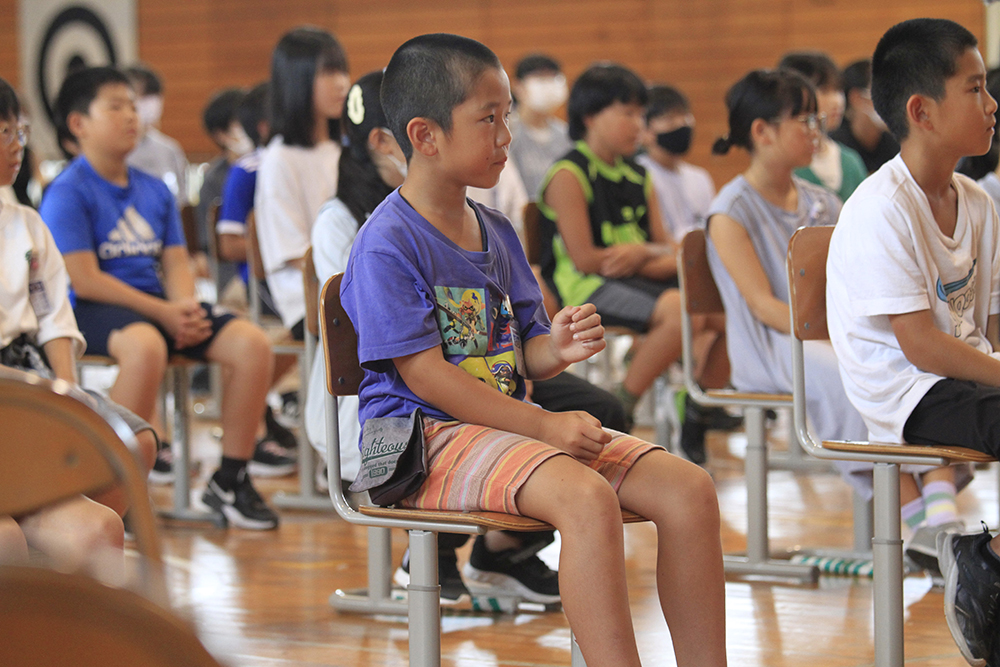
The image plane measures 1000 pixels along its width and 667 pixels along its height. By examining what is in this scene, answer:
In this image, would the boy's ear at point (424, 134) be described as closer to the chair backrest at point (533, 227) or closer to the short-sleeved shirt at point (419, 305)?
the short-sleeved shirt at point (419, 305)

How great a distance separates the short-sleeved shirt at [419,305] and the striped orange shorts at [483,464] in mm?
59

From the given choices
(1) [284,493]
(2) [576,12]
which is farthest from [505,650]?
(2) [576,12]

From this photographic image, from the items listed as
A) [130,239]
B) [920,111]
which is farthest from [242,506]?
[920,111]

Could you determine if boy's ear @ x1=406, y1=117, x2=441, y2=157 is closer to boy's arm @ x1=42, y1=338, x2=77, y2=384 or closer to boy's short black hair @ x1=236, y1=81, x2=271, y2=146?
boy's arm @ x1=42, y1=338, x2=77, y2=384

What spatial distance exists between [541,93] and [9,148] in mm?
3257

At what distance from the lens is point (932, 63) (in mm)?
1790

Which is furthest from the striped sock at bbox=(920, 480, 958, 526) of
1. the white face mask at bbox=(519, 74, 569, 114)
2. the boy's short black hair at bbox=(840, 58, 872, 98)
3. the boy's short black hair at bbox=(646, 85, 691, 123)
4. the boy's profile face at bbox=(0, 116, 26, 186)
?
the white face mask at bbox=(519, 74, 569, 114)

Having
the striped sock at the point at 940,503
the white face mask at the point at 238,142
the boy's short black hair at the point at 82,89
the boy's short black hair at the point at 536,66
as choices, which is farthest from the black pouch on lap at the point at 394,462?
the boy's short black hair at the point at 536,66

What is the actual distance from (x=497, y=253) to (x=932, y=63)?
0.76 m

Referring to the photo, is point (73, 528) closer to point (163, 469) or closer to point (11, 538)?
point (11, 538)

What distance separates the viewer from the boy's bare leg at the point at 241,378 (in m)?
2.85

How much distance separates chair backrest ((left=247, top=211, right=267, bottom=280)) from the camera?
10.7 feet

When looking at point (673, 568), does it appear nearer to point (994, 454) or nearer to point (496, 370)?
point (496, 370)

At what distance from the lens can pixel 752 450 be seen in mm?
2348
